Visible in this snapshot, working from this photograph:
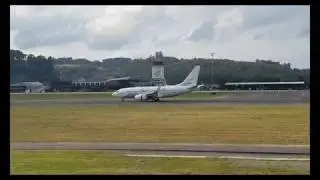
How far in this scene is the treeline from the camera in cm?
344

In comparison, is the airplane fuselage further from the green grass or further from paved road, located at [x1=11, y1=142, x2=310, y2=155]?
the green grass

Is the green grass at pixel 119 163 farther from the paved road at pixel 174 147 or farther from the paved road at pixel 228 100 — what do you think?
the paved road at pixel 228 100

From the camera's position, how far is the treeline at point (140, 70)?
344 cm

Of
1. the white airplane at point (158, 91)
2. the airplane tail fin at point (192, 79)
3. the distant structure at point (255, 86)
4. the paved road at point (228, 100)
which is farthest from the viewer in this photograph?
the white airplane at point (158, 91)

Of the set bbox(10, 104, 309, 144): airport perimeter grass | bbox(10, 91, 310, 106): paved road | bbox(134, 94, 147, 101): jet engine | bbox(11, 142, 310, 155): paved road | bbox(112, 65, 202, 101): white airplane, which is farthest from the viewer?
bbox(134, 94, 147, 101): jet engine

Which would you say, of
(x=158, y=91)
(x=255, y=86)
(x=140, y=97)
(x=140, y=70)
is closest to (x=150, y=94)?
(x=158, y=91)

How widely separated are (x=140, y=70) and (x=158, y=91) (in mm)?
6297

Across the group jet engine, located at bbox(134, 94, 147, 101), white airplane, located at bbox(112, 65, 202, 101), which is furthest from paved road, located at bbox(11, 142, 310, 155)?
jet engine, located at bbox(134, 94, 147, 101)

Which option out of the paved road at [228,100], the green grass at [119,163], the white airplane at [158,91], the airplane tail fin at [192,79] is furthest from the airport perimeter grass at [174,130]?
the white airplane at [158,91]

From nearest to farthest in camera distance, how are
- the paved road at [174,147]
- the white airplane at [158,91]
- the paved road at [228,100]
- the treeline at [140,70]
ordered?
1. the treeline at [140,70]
2. the paved road at [174,147]
3. the paved road at [228,100]
4. the white airplane at [158,91]

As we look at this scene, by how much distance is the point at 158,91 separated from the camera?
67.0 ft

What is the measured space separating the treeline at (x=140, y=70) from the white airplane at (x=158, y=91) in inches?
17.0

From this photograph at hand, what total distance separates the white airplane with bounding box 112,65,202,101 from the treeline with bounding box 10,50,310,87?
43 centimetres
